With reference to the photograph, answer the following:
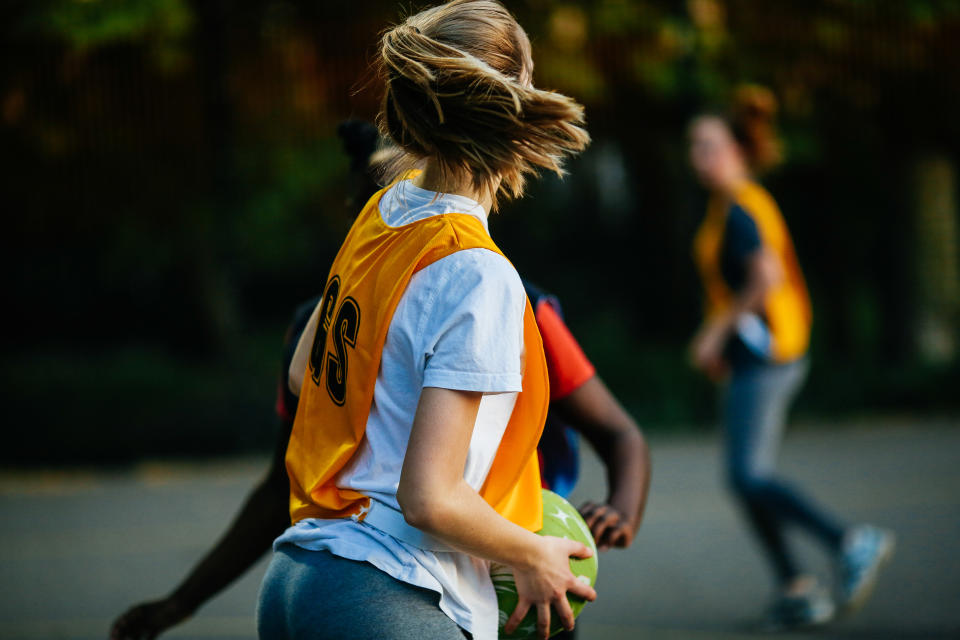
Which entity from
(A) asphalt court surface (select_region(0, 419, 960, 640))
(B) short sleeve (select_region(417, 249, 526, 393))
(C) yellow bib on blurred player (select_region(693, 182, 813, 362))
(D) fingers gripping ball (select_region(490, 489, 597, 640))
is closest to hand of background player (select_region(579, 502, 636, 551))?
(D) fingers gripping ball (select_region(490, 489, 597, 640))

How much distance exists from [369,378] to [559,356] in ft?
1.98

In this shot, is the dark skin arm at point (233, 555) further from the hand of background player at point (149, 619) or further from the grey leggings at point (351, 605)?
the grey leggings at point (351, 605)

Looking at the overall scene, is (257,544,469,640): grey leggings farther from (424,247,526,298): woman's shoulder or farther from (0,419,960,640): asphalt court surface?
(0,419,960,640): asphalt court surface

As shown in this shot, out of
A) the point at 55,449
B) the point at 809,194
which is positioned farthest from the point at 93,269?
the point at 809,194

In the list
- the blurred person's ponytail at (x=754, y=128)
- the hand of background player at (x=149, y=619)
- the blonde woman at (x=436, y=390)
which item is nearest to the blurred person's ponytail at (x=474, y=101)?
the blonde woman at (x=436, y=390)

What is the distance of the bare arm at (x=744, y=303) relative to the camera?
541cm

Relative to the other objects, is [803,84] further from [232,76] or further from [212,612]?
[212,612]

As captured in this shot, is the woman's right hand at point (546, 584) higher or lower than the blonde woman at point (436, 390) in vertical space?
lower

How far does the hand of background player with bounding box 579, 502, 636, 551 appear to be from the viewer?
7.32ft

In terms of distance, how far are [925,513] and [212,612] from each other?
4583 mm

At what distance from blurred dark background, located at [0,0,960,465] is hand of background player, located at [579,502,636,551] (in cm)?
903

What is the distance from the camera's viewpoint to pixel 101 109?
12.5 m

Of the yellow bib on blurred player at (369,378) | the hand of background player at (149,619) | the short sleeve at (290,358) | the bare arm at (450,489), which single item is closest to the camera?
the bare arm at (450,489)

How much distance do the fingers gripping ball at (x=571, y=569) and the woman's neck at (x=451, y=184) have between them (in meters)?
0.53
